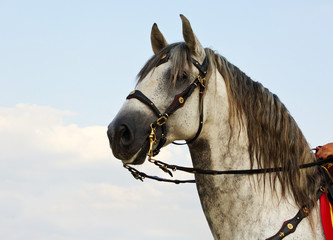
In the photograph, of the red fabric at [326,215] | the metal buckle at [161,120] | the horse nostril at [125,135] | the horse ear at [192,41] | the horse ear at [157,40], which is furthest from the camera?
the horse ear at [157,40]

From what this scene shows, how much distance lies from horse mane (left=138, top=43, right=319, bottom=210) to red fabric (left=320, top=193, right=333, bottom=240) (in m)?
0.13

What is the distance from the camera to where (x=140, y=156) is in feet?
19.3

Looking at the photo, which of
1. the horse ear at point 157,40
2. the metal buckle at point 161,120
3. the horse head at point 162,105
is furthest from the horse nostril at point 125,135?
the horse ear at point 157,40

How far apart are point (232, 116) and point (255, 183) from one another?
942mm

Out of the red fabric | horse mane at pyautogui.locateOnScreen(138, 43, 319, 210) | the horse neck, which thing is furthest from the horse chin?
the red fabric

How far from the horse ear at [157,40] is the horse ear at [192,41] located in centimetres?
76

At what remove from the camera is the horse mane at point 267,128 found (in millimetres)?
6258

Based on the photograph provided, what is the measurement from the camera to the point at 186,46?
6.38 meters

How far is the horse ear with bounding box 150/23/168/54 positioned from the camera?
7004 mm

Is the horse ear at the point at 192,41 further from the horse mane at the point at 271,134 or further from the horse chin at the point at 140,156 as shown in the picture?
the horse chin at the point at 140,156

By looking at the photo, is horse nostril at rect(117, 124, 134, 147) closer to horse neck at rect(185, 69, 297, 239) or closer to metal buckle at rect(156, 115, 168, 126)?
→ metal buckle at rect(156, 115, 168, 126)

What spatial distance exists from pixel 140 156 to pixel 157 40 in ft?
6.77

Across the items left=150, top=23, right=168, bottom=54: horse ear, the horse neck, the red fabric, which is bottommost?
the red fabric

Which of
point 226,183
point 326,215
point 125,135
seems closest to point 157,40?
point 125,135
